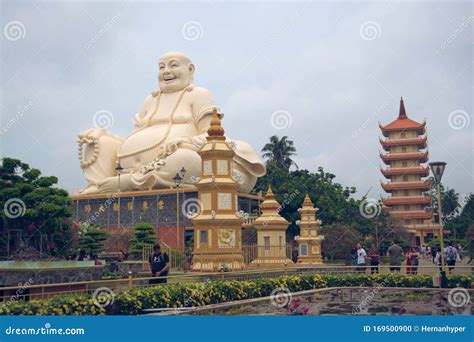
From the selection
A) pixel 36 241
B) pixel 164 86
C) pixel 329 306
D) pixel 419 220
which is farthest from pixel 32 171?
pixel 419 220

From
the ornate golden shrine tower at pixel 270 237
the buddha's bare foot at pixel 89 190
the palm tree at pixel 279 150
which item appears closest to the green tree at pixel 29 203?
the ornate golden shrine tower at pixel 270 237

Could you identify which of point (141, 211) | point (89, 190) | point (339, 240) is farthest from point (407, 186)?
point (89, 190)

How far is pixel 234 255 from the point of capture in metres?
15.8

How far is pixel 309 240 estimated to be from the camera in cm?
2366

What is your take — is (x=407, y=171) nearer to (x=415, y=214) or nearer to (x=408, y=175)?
(x=408, y=175)

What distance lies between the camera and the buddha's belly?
1137 inches

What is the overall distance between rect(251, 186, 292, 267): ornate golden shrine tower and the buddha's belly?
9866mm

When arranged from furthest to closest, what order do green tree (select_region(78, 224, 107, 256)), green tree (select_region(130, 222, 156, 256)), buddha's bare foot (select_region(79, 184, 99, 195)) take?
buddha's bare foot (select_region(79, 184, 99, 195)) → green tree (select_region(130, 222, 156, 256)) → green tree (select_region(78, 224, 107, 256))

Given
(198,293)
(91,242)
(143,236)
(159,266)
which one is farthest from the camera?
(143,236)

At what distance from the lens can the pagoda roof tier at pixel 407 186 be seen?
44562mm

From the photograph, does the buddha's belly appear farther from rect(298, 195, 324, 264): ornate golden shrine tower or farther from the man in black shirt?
the man in black shirt

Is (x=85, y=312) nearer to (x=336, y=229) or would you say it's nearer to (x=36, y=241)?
(x=36, y=241)

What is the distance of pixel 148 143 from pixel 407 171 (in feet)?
81.9

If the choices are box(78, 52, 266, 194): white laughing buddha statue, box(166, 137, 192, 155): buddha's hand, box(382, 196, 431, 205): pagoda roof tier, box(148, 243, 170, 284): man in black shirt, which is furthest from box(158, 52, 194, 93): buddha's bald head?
box(382, 196, 431, 205): pagoda roof tier
